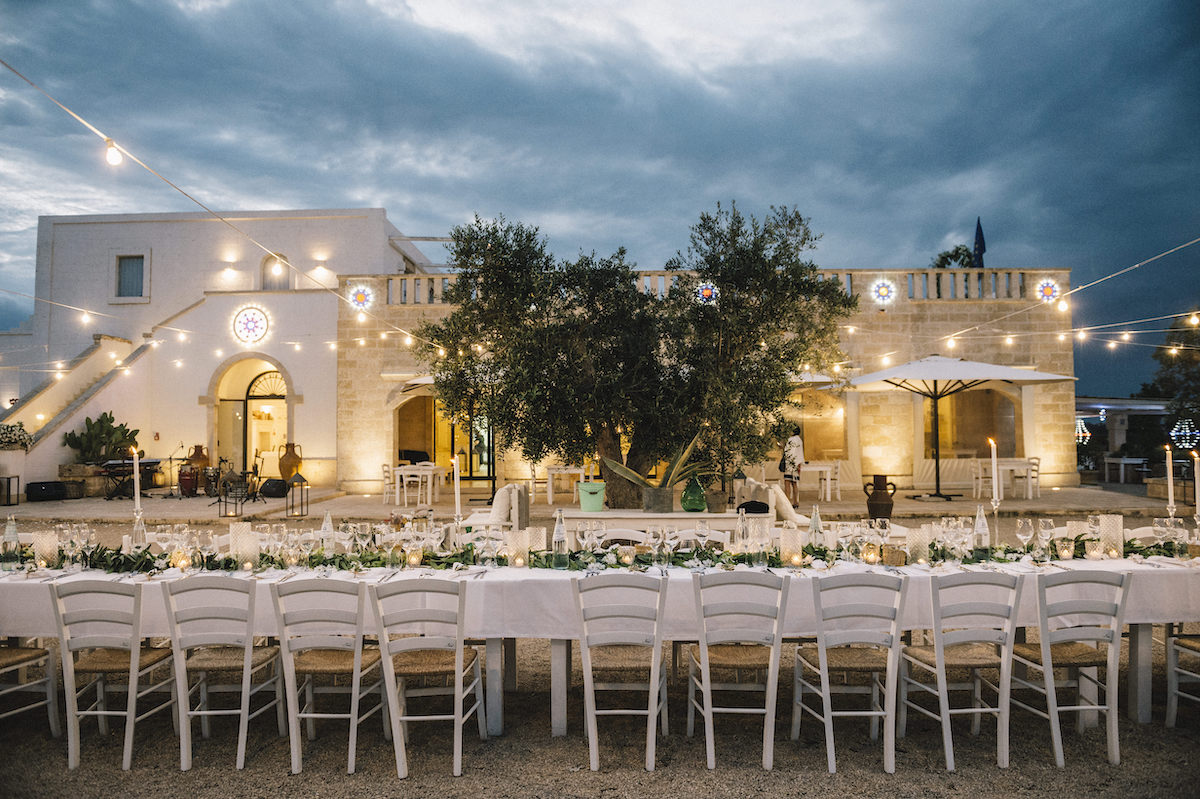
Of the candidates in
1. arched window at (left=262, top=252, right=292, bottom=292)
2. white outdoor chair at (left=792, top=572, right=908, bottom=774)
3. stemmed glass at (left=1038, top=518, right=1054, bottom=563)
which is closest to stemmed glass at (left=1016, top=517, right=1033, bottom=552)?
stemmed glass at (left=1038, top=518, right=1054, bottom=563)

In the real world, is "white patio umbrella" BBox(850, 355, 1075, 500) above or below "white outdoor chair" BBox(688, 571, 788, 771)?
above

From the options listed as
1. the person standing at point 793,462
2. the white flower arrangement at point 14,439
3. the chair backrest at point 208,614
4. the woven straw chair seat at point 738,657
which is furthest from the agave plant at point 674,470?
the white flower arrangement at point 14,439

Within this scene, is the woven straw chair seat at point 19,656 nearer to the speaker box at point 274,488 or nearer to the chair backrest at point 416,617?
the chair backrest at point 416,617

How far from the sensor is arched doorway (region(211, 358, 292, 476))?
15.9 meters

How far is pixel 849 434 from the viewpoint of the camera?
13.1 m

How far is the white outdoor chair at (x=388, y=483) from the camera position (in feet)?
37.3

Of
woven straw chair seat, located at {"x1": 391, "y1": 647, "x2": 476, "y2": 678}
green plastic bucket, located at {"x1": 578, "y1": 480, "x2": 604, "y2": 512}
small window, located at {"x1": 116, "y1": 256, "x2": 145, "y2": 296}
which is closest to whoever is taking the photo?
woven straw chair seat, located at {"x1": 391, "y1": 647, "x2": 476, "y2": 678}

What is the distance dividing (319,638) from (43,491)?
522 inches

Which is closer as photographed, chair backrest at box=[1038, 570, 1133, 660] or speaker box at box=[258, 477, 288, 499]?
chair backrest at box=[1038, 570, 1133, 660]

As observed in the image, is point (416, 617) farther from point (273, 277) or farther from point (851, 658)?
point (273, 277)

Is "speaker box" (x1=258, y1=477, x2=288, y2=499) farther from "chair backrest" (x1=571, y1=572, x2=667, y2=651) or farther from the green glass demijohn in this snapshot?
"chair backrest" (x1=571, y1=572, x2=667, y2=651)

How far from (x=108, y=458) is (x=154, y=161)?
1417 cm

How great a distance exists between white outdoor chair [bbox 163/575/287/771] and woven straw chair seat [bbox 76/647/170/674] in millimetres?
149

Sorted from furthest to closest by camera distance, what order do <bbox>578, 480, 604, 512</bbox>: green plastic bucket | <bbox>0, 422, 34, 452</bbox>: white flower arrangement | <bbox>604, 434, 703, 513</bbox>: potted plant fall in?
1. <bbox>0, 422, 34, 452</bbox>: white flower arrangement
2. <bbox>578, 480, 604, 512</bbox>: green plastic bucket
3. <bbox>604, 434, 703, 513</bbox>: potted plant
